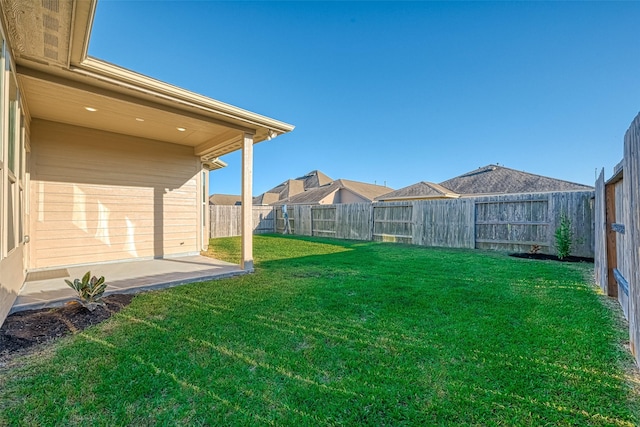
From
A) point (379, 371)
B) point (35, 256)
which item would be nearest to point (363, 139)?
point (35, 256)

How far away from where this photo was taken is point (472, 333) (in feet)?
8.65

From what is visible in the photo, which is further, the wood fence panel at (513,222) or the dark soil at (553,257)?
the wood fence panel at (513,222)

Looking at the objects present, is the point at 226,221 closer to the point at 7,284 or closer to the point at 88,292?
the point at 88,292

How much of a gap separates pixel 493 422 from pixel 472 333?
47.8 inches

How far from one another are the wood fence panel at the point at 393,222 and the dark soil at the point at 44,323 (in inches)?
354

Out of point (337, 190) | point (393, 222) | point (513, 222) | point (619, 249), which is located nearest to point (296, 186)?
point (337, 190)

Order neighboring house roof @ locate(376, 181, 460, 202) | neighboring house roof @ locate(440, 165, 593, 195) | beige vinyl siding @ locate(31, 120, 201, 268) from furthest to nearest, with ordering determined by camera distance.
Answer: neighboring house roof @ locate(376, 181, 460, 202) < neighboring house roof @ locate(440, 165, 593, 195) < beige vinyl siding @ locate(31, 120, 201, 268)

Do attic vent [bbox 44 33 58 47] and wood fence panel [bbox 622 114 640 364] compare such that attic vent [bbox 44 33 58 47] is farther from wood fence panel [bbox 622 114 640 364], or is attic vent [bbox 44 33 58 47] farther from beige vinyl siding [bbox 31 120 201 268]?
wood fence panel [bbox 622 114 640 364]

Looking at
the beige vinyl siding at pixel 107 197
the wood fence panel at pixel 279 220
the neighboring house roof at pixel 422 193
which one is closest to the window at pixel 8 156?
the beige vinyl siding at pixel 107 197

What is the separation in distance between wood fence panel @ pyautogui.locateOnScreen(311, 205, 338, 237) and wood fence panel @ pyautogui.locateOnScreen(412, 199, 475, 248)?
400 cm

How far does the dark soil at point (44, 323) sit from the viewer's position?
2.45 metres

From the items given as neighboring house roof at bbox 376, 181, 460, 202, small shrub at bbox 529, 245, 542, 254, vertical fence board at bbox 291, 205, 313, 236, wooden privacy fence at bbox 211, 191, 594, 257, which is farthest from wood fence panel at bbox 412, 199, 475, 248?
neighboring house roof at bbox 376, 181, 460, 202

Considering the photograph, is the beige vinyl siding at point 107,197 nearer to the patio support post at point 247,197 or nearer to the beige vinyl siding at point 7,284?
the beige vinyl siding at point 7,284

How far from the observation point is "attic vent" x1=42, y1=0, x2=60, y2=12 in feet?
7.80
